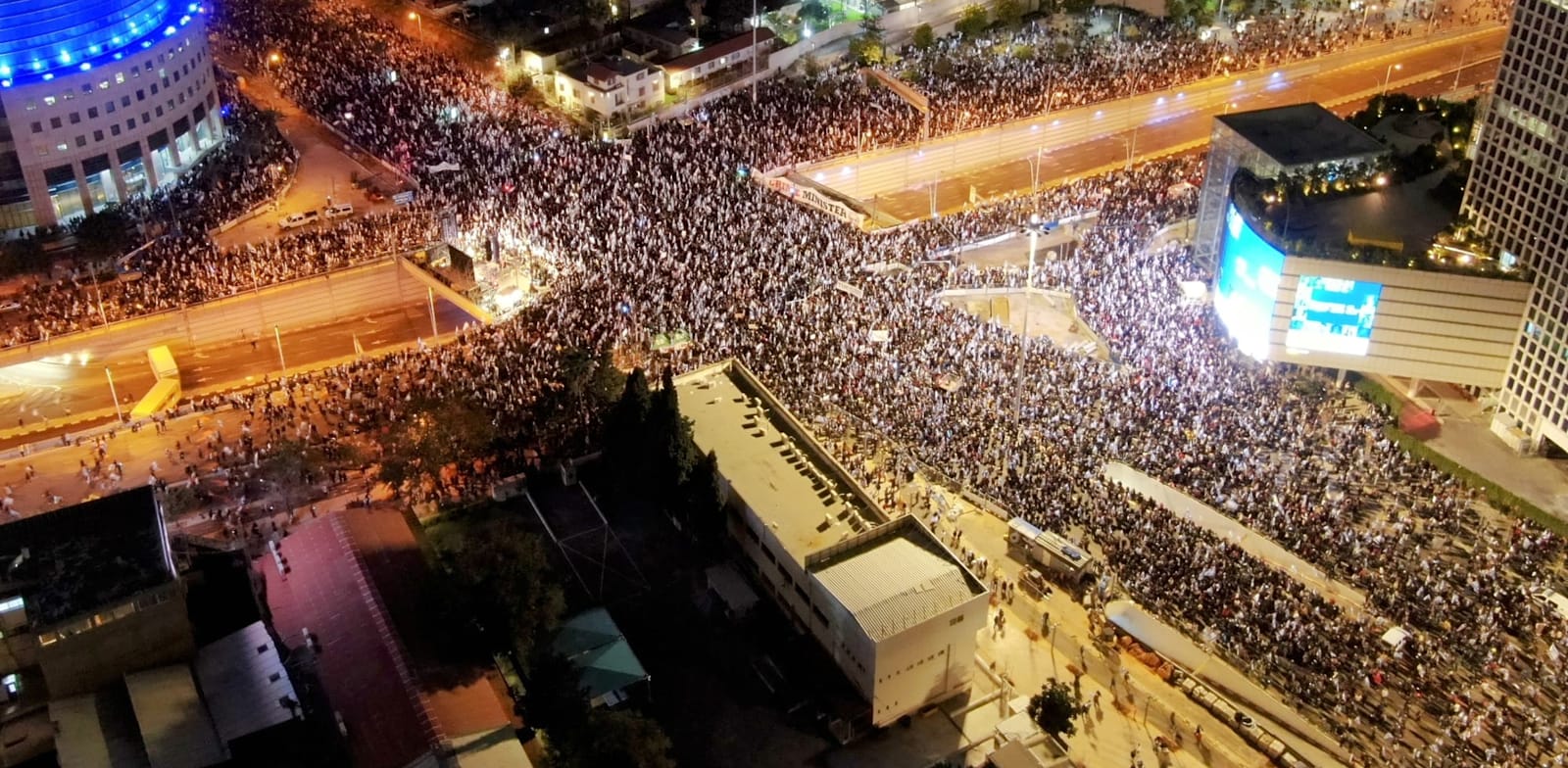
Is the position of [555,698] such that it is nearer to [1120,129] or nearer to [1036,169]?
[1036,169]

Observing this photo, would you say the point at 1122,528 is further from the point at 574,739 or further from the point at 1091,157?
the point at 1091,157

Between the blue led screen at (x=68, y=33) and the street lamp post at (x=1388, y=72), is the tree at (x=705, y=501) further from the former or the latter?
the street lamp post at (x=1388, y=72)

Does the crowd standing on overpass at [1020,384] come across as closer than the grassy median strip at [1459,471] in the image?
Yes

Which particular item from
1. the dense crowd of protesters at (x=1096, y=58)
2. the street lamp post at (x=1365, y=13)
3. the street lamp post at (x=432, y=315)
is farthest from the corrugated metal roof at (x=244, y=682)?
the street lamp post at (x=1365, y=13)

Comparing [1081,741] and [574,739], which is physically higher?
[574,739]

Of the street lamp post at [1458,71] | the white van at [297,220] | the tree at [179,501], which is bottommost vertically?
the tree at [179,501]

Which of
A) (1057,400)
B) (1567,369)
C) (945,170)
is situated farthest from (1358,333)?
(945,170)

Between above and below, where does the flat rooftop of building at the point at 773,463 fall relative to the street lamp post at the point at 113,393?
above

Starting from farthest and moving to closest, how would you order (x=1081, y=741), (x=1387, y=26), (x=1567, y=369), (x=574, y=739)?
(x=1387, y=26) < (x=1567, y=369) < (x=1081, y=741) < (x=574, y=739)

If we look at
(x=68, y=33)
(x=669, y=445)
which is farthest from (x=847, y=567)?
(x=68, y=33)
